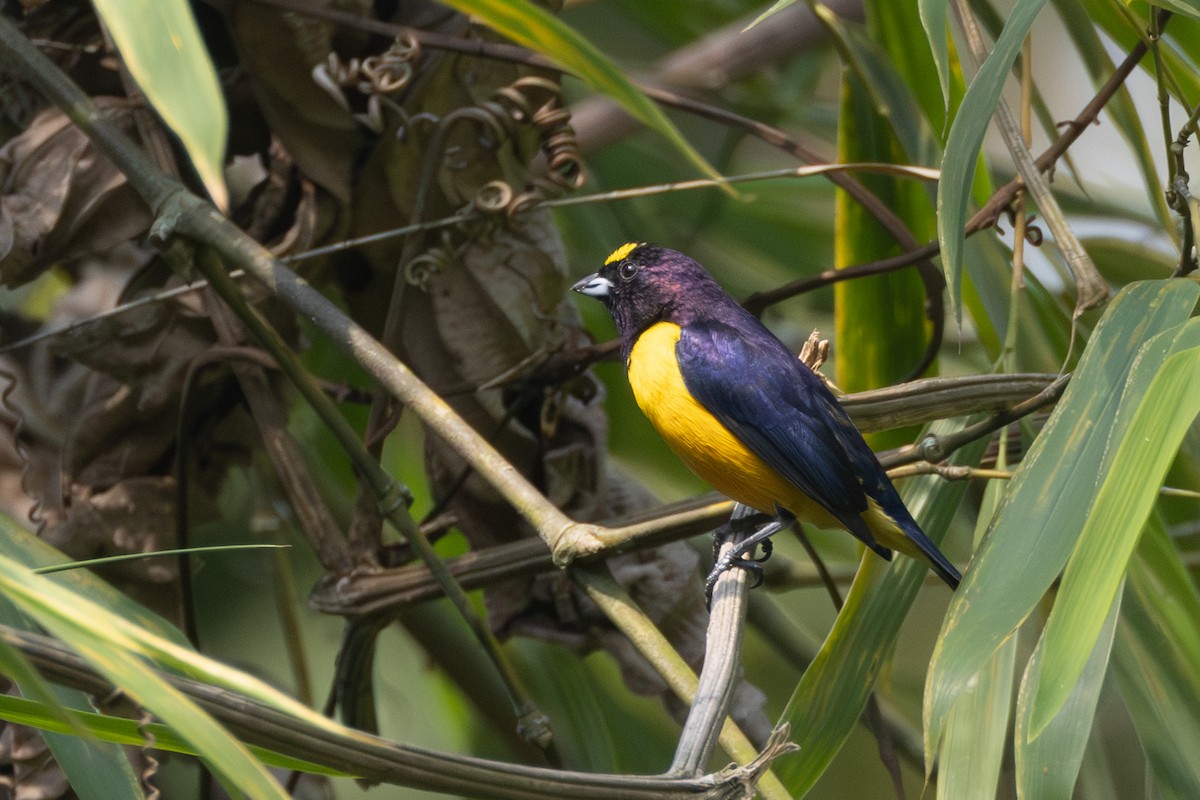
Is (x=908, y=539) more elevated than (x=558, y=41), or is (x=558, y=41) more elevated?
(x=558, y=41)

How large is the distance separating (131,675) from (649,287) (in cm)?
189

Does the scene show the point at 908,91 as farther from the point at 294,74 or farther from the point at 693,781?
the point at 693,781

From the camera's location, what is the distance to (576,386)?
2.53m

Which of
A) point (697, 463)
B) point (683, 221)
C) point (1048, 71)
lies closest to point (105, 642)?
point (697, 463)

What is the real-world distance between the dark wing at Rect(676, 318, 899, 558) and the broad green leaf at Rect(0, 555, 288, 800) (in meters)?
1.34

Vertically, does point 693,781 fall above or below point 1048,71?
above

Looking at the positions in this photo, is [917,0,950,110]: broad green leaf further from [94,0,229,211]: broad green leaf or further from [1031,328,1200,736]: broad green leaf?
[94,0,229,211]: broad green leaf

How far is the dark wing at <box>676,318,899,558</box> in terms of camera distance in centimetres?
217

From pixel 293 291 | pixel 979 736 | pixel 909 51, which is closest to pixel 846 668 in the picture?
pixel 979 736

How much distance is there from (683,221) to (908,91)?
57.3 inches

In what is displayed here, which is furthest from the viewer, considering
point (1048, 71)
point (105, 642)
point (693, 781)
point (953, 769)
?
point (1048, 71)

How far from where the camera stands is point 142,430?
7.84 ft

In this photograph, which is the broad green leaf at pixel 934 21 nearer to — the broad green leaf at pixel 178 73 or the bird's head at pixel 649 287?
the broad green leaf at pixel 178 73

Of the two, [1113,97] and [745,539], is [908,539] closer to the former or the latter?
[745,539]
